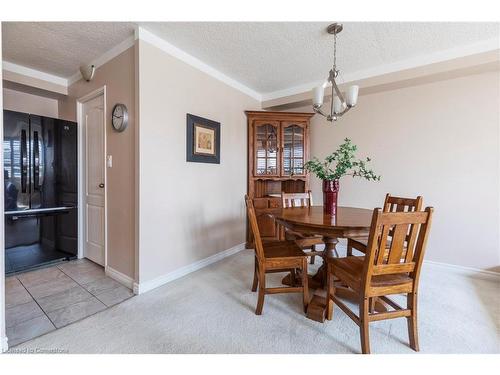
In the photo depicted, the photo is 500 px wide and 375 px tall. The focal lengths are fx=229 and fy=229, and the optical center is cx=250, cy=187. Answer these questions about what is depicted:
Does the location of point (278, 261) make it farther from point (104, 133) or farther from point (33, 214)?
point (33, 214)

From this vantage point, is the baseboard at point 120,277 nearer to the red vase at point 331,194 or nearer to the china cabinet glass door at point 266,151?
the red vase at point 331,194

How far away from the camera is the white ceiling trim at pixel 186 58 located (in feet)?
6.79

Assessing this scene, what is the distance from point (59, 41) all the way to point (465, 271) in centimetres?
485

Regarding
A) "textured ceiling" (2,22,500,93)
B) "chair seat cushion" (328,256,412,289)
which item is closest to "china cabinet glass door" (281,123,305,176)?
"textured ceiling" (2,22,500,93)

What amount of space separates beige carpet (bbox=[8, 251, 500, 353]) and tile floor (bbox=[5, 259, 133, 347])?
0.43 feet

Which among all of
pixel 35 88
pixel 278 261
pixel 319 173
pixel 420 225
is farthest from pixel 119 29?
pixel 420 225

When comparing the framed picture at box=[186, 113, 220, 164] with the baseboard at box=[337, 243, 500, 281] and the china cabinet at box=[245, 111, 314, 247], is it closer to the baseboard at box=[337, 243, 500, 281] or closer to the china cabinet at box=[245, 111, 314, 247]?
the china cabinet at box=[245, 111, 314, 247]

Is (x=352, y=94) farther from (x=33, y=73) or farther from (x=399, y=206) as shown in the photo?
(x=33, y=73)

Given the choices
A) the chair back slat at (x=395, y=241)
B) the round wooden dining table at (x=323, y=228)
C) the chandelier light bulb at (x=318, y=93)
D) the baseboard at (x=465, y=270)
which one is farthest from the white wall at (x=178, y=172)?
the baseboard at (x=465, y=270)

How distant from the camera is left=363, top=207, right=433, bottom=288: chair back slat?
127 cm

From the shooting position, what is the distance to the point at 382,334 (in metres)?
1.57

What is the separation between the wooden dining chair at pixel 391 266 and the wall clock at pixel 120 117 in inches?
88.0

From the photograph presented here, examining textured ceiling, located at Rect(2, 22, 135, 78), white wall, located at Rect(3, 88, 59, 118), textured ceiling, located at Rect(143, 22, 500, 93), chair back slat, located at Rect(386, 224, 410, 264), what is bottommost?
chair back slat, located at Rect(386, 224, 410, 264)

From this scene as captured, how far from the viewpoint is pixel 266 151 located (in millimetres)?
3471
